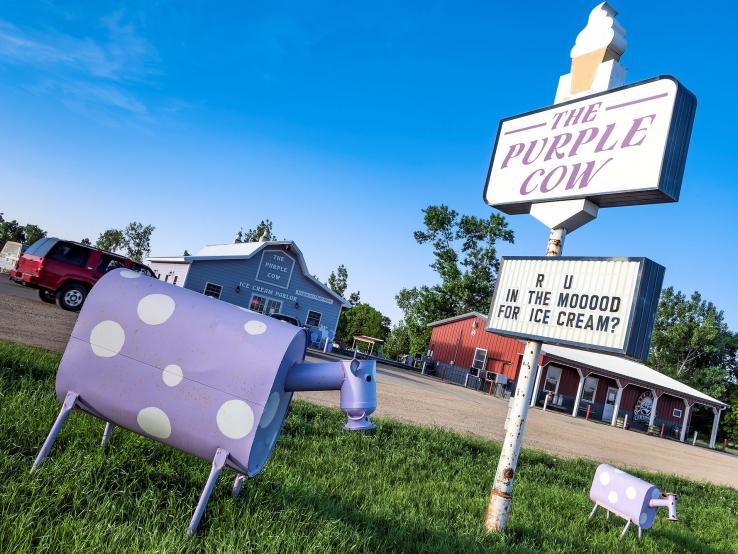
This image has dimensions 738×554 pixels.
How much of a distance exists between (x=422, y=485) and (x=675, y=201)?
3.68 meters

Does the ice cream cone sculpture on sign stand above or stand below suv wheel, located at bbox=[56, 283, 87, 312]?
above

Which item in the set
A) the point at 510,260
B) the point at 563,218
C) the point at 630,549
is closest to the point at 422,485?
the point at 630,549

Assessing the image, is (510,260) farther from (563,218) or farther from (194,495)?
(194,495)

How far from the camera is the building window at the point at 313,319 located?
1256 inches

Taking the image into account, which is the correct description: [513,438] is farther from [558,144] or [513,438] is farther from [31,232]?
[31,232]

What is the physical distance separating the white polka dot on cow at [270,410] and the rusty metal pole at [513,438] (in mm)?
2741

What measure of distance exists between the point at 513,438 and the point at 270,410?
3.07 meters

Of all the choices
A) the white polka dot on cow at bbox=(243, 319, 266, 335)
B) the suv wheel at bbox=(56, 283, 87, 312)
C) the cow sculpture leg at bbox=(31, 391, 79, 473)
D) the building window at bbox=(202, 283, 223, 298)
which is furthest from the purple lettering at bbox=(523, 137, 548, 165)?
the building window at bbox=(202, 283, 223, 298)

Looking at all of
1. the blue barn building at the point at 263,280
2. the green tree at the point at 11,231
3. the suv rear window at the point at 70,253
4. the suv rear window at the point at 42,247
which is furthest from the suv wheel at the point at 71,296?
the green tree at the point at 11,231

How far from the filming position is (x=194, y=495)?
3123 mm

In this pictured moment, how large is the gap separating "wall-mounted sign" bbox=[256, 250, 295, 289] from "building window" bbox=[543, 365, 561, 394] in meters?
16.6

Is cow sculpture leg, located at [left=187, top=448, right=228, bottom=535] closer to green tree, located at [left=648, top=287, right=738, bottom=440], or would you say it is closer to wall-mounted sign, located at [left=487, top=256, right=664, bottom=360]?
wall-mounted sign, located at [left=487, top=256, right=664, bottom=360]

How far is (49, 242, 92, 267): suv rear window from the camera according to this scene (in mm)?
14281

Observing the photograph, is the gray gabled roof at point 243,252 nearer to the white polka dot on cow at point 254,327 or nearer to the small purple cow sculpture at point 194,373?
the small purple cow sculpture at point 194,373
